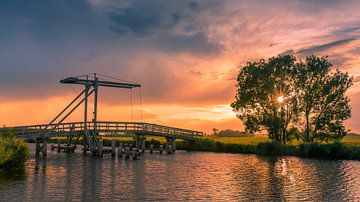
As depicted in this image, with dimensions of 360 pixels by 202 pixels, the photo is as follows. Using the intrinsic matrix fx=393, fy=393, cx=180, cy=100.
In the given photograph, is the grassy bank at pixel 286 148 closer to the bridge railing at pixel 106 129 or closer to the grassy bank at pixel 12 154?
the bridge railing at pixel 106 129

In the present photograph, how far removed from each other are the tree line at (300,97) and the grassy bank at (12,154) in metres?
40.3

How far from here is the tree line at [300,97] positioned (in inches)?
2461

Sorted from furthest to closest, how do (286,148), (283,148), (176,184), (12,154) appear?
(283,148) < (286,148) < (12,154) < (176,184)

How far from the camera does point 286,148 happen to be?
194ft

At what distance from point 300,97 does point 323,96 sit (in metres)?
3.57

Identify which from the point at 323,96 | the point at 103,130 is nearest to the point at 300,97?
the point at 323,96

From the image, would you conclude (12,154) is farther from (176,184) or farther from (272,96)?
(272,96)

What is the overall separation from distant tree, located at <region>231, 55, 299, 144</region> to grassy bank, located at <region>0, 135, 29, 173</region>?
39913mm

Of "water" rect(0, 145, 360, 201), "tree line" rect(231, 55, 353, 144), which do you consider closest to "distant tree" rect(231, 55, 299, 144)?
"tree line" rect(231, 55, 353, 144)

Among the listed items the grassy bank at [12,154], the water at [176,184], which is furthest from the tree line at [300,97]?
the grassy bank at [12,154]

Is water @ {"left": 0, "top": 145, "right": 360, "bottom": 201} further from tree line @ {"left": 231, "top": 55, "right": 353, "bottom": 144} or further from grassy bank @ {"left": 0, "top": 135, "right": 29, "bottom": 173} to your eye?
tree line @ {"left": 231, "top": 55, "right": 353, "bottom": 144}

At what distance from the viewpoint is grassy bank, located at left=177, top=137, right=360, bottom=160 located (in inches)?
2111

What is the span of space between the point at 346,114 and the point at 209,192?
45.0 meters

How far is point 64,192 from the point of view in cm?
2359
